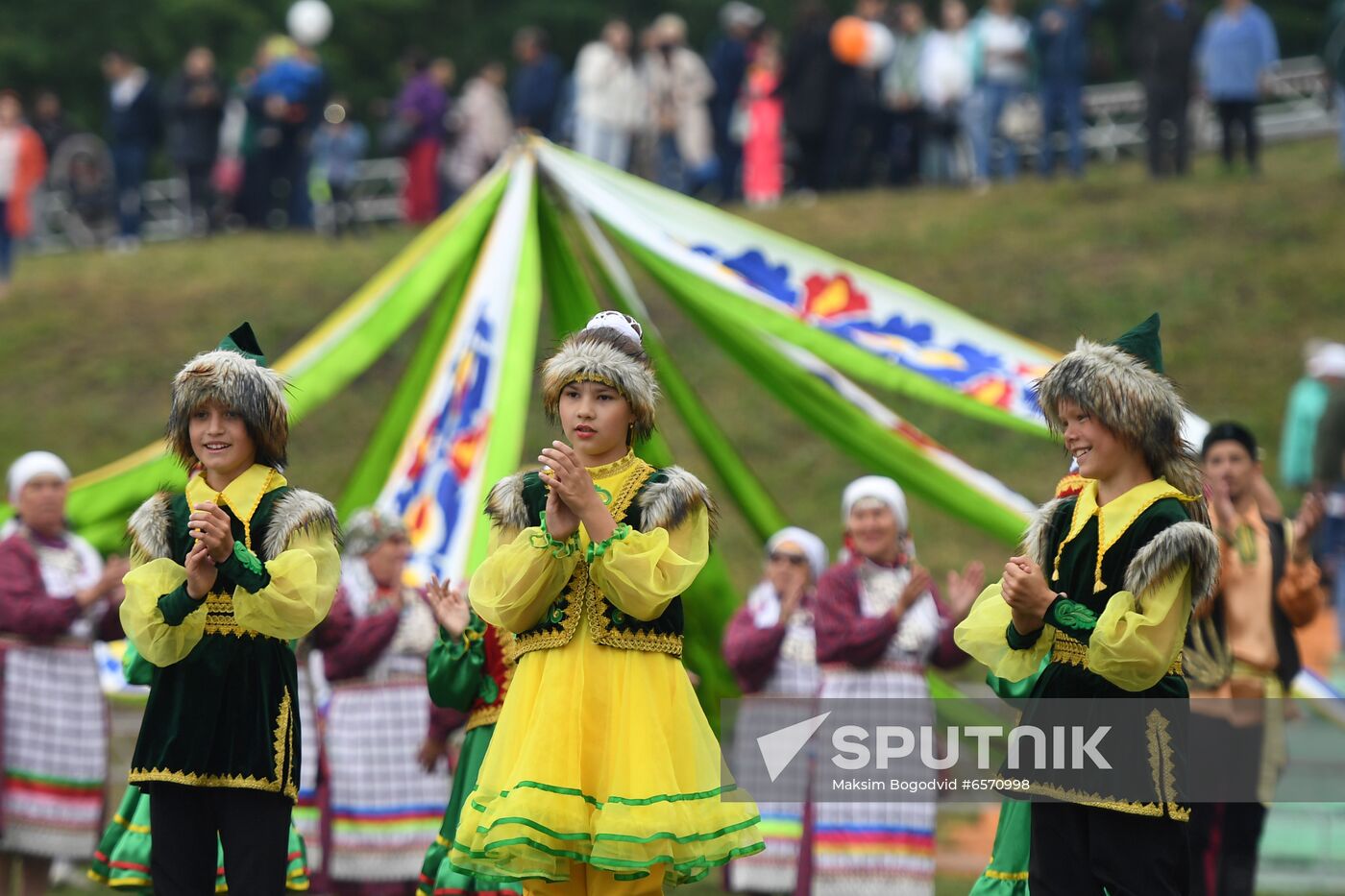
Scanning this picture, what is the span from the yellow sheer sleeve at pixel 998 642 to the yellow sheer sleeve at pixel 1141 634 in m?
0.25

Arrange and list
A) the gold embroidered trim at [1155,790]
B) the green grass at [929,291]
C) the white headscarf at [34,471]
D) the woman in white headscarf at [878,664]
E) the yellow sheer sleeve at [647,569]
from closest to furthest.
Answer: the gold embroidered trim at [1155,790] < the yellow sheer sleeve at [647,569] < the woman in white headscarf at [878,664] < the white headscarf at [34,471] < the green grass at [929,291]

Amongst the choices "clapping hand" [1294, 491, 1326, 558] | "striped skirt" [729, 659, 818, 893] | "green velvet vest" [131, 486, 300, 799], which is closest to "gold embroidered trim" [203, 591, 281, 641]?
"green velvet vest" [131, 486, 300, 799]

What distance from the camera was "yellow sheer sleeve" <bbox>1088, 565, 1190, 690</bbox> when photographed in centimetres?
484

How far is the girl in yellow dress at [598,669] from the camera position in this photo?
16.4 feet

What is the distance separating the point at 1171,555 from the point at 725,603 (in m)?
3.88

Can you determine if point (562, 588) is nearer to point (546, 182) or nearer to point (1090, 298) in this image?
point (546, 182)

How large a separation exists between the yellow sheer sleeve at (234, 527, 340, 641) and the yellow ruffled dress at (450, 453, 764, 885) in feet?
1.41

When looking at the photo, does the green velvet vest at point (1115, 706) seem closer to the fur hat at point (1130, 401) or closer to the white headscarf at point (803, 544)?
the fur hat at point (1130, 401)

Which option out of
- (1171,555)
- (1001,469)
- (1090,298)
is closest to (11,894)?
(1171,555)

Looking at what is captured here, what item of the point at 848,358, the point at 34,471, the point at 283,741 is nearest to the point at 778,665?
the point at 848,358

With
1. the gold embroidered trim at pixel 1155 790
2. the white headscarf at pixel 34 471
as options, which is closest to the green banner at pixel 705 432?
the white headscarf at pixel 34 471

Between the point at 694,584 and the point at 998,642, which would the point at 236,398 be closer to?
the point at 998,642

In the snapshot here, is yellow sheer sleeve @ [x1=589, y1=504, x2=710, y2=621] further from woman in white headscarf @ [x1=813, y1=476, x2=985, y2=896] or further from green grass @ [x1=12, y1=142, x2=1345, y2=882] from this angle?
green grass @ [x1=12, y1=142, x2=1345, y2=882]

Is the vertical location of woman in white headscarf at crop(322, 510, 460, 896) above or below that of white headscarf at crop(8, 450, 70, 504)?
below
